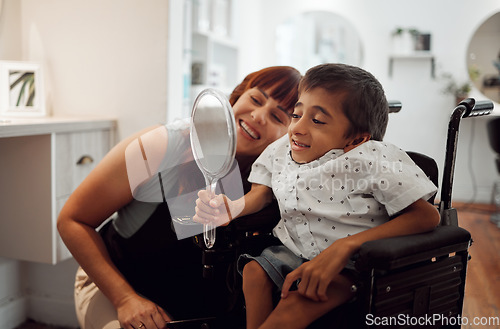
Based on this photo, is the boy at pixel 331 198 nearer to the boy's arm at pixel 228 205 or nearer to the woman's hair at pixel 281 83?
the boy's arm at pixel 228 205

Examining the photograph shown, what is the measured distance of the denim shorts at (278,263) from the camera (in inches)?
41.2

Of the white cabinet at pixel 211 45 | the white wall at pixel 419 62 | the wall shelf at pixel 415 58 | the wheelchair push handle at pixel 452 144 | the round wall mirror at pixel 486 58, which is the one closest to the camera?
the wheelchair push handle at pixel 452 144

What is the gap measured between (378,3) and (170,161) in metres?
4.25

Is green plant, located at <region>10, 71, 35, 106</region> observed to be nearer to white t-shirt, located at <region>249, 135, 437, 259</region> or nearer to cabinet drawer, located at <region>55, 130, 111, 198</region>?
cabinet drawer, located at <region>55, 130, 111, 198</region>

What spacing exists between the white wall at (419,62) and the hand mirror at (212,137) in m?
3.74

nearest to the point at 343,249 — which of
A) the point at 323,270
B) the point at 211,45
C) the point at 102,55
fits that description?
the point at 323,270

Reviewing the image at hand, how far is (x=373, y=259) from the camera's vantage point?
868mm

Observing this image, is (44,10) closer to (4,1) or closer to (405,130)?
(4,1)

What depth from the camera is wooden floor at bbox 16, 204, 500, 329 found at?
208 centimetres

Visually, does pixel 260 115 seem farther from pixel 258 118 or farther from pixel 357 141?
pixel 357 141

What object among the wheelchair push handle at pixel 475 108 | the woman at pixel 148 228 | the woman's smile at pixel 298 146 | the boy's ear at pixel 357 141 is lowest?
the woman at pixel 148 228

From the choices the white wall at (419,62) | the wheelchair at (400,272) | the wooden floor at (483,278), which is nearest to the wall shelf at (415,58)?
the white wall at (419,62)

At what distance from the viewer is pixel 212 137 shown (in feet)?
3.27

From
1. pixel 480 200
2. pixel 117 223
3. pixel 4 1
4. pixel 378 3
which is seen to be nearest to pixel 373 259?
pixel 117 223
